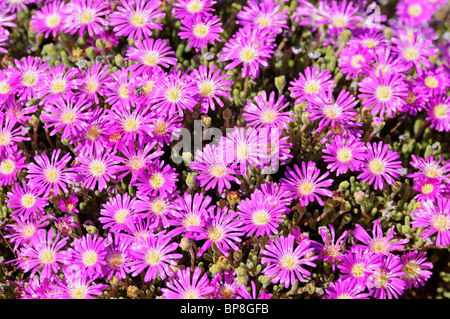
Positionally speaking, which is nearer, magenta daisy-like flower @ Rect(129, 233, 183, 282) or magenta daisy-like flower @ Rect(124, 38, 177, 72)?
magenta daisy-like flower @ Rect(129, 233, 183, 282)

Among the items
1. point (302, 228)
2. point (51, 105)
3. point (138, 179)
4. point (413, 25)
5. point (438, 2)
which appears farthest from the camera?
point (438, 2)

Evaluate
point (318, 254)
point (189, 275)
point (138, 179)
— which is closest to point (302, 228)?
point (318, 254)

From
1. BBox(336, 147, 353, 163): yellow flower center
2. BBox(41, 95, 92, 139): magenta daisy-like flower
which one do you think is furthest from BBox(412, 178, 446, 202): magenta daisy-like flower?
BBox(41, 95, 92, 139): magenta daisy-like flower

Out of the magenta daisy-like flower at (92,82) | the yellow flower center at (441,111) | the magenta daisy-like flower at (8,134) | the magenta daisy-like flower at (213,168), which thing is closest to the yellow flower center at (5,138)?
the magenta daisy-like flower at (8,134)

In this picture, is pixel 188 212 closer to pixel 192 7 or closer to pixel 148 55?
pixel 148 55

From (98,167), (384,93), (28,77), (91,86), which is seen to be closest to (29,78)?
(28,77)

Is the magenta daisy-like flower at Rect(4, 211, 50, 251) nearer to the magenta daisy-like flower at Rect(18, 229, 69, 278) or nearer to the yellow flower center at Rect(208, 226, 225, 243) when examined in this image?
the magenta daisy-like flower at Rect(18, 229, 69, 278)

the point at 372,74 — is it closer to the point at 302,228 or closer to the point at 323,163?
the point at 323,163
